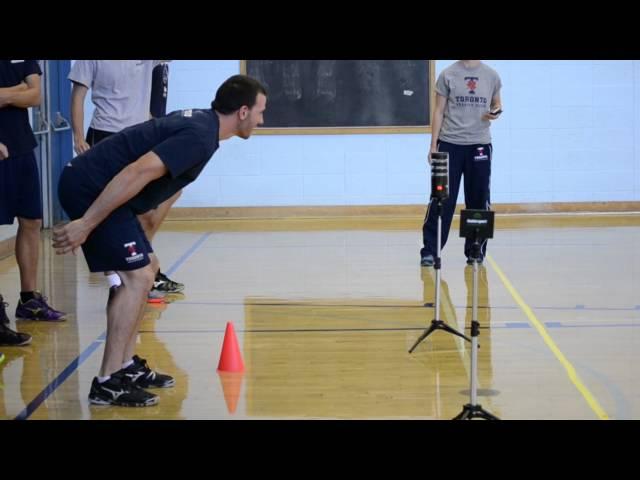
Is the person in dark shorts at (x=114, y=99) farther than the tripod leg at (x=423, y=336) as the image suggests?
Yes

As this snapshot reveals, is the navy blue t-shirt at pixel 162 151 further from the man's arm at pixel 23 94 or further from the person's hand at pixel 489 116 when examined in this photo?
the person's hand at pixel 489 116

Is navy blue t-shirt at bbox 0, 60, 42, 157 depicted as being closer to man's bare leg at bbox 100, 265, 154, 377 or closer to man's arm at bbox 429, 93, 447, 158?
man's bare leg at bbox 100, 265, 154, 377

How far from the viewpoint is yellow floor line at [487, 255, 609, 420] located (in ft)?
15.1

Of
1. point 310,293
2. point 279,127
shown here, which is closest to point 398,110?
point 279,127

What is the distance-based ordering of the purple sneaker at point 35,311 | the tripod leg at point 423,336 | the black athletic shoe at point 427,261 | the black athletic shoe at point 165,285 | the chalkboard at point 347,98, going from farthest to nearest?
1. the chalkboard at point 347,98
2. the black athletic shoe at point 427,261
3. the black athletic shoe at point 165,285
4. the purple sneaker at point 35,311
5. the tripod leg at point 423,336

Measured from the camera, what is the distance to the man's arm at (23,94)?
5.99 m

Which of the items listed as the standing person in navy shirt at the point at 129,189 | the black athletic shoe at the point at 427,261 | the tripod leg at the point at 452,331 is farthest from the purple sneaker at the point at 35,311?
the black athletic shoe at the point at 427,261

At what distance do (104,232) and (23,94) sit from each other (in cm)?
183

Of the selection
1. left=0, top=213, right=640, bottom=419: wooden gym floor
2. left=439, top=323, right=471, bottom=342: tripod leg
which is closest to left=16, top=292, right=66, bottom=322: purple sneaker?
left=0, top=213, right=640, bottom=419: wooden gym floor

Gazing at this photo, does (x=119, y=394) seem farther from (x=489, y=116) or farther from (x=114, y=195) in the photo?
(x=489, y=116)

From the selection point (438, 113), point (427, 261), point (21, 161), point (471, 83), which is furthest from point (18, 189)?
point (471, 83)

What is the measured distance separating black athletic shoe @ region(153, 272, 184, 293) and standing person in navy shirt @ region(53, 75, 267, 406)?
265 cm

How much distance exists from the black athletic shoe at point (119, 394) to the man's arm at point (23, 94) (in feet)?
6.68

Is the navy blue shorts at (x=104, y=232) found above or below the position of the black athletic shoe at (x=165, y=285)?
above
